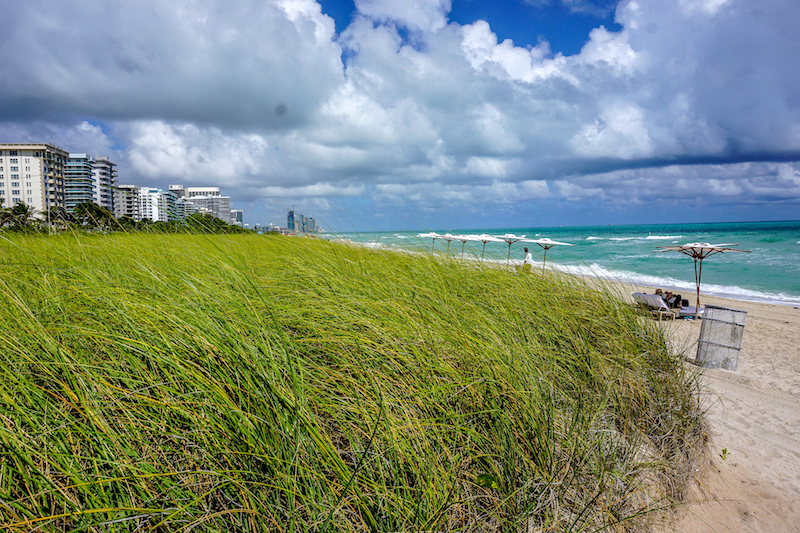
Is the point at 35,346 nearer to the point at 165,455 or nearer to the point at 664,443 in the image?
the point at 165,455

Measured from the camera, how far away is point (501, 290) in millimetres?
3166

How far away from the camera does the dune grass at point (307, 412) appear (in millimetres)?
1127

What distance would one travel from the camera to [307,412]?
1304mm

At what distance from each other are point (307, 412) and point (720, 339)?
6.57 meters

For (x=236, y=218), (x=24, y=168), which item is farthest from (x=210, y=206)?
(x=24, y=168)

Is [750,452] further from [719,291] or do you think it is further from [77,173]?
[77,173]

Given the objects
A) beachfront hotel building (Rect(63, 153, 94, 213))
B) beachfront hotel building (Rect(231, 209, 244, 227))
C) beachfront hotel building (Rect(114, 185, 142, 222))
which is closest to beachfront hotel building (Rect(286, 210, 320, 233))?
beachfront hotel building (Rect(231, 209, 244, 227))

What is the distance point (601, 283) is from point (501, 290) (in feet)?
4.67

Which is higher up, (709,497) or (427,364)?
(427,364)

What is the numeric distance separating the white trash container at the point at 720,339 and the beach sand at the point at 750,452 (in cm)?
17

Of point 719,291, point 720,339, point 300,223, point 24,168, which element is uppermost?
point 24,168

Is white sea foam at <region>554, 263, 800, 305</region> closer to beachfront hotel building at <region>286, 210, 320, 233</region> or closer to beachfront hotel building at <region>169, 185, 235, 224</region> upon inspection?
beachfront hotel building at <region>286, 210, 320, 233</region>

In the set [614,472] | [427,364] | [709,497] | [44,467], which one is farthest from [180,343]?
[709,497]

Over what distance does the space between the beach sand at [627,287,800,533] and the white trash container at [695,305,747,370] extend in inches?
6.6
